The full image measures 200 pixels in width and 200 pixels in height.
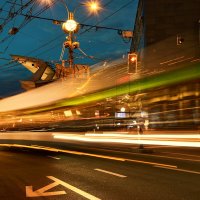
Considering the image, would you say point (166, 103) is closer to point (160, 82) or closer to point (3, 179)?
point (160, 82)

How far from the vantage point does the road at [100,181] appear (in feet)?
26.7

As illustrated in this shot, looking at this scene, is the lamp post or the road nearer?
the road

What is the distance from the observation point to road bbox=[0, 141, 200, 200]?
8.12 meters

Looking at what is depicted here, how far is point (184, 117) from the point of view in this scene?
33.9ft

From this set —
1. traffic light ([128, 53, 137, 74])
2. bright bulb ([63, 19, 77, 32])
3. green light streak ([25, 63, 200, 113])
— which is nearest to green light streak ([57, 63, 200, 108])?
green light streak ([25, 63, 200, 113])

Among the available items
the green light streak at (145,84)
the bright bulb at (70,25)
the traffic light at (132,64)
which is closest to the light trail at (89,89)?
the green light streak at (145,84)

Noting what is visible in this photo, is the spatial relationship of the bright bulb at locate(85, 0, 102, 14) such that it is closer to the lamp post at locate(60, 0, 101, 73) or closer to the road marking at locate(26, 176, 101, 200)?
the lamp post at locate(60, 0, 101, 73)

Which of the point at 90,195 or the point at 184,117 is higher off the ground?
the point at 184,117

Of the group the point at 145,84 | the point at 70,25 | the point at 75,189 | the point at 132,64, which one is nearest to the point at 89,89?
the point at 132,64

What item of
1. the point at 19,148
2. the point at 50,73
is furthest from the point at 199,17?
the point at 19,148

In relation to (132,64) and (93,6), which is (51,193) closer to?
(132,64)

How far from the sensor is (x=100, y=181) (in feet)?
32.2

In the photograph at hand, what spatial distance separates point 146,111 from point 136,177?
2486 mm

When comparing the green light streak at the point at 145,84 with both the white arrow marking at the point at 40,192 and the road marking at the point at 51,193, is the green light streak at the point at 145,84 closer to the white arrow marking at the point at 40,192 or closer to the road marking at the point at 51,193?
the road marking at the point at 51,193
